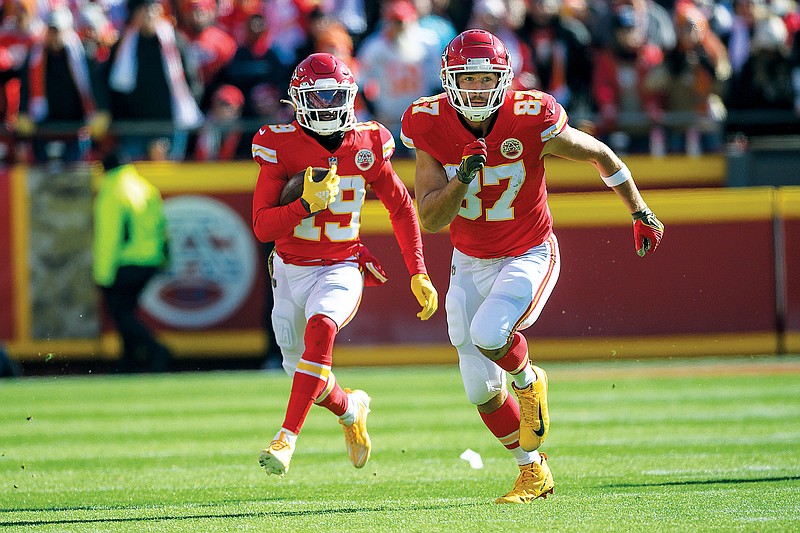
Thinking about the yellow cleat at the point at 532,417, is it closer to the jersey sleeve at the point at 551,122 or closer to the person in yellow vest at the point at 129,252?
the jersey sleeve at the point at 551,122

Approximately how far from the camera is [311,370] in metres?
5.90

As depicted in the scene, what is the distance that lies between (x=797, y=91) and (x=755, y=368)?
283cm

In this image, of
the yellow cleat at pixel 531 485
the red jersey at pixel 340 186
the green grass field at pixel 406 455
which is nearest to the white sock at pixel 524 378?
the yellow cleat at pixel 531 485

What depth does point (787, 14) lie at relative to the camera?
1281 cm

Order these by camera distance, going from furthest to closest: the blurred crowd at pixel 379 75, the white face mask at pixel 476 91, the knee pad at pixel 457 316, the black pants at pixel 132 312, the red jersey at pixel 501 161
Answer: the blurred crowd at pixel 379 75, the black pants at pixel 132 312, the knee pad at pixel 457 316, the red jersey at pixel 501 161, the white face mask at pixel 476 91

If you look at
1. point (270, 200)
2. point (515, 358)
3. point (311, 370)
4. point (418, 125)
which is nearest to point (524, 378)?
point (515, 358)

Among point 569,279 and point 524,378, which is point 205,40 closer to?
point 569,279

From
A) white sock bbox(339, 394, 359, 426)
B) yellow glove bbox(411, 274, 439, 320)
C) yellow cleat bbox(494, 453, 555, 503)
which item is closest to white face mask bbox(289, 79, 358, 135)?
yellow glove bbox(411, 274, 439, 320)

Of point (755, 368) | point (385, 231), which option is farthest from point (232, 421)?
point (755, 368)

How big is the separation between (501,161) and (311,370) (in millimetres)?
1245

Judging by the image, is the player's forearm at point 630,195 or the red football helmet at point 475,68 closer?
the red football helmet at point 475,68

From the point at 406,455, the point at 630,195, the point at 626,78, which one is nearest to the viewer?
the point at 630,195

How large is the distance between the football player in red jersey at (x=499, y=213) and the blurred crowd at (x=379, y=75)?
5699 millimetres

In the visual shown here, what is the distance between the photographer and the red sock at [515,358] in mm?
5672
